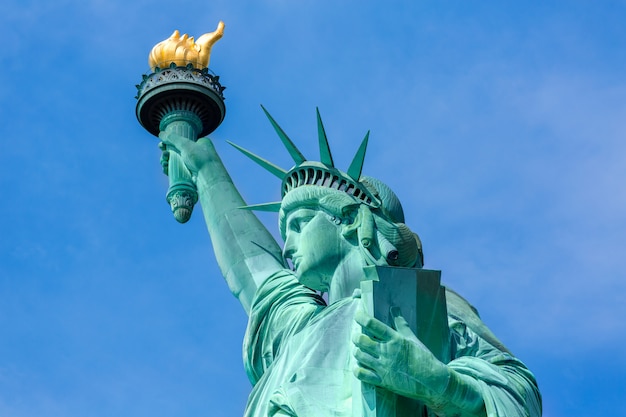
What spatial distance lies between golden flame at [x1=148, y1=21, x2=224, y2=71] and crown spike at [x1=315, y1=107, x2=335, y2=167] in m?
3.72

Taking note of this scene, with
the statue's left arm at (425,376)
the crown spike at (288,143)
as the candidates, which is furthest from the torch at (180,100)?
the statue's left arm at (425,376)

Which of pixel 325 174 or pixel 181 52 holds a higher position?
pixel 181 52

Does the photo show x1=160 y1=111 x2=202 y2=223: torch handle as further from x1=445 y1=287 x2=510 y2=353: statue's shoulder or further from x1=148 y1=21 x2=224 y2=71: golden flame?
x1=445 y1=287 x2=510 y2=353: statue's shoulder

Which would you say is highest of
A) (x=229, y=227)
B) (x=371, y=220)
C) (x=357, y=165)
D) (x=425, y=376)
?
(x=229, y=227)

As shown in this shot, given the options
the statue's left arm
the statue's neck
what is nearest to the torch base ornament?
the statue's neck

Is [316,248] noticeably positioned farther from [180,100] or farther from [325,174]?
[180,100]

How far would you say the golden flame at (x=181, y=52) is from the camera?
718 inches

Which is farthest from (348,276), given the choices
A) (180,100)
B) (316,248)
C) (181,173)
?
(180,100)

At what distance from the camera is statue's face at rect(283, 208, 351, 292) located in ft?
46.9

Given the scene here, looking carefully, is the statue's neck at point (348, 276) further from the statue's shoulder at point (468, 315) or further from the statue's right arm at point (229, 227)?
the statue's right arm at point (229, 227)

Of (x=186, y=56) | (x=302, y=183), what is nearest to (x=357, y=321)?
(x=302, y=183)

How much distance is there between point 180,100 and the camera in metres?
18.1

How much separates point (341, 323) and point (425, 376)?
141 centimetres

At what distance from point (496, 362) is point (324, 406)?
1.33m
